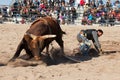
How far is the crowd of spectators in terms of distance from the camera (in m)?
20.9

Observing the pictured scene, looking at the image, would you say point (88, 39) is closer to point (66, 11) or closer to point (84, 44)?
point (84, 44)

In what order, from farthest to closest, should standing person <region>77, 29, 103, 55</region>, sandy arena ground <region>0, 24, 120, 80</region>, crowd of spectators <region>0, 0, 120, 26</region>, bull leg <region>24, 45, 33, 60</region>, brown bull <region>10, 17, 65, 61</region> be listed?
crowd of spectators <region>0, 0, 120, 26</region>, standing person <region>77, 29, 103, 55</region>, bull leg <region>24, 45, 33, 60</region>, brown bull <region>10, 17, 65, 61</region>, sandy arena ground <region>0, 24, 120, 80</region>

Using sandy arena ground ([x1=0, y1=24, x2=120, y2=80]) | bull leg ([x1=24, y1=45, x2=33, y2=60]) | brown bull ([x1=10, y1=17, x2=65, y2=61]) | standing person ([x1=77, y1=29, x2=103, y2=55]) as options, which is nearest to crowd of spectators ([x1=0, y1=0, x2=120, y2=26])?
sandy arena ground ([x1=0, y1=24, x2=120, y2=80])

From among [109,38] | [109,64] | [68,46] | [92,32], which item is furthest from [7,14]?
[109,64]

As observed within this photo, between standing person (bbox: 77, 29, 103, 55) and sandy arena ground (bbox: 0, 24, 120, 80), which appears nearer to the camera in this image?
sandy arena ground (bbox: 0, 24, 120, 80)

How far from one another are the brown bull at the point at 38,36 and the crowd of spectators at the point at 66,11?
1087 cm

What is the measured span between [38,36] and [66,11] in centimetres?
1289

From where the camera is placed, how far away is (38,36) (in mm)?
9016

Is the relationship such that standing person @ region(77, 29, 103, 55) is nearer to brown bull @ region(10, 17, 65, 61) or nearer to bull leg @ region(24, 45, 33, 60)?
brown bull @ region(10, 17, 65, 61)

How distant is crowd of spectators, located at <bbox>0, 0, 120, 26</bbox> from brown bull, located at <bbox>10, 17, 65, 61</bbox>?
1087 cm

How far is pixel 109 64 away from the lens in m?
9.00

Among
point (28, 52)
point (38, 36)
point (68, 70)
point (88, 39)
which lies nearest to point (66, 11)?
point (88, 39)

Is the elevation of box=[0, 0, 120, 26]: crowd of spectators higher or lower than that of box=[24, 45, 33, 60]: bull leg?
lower

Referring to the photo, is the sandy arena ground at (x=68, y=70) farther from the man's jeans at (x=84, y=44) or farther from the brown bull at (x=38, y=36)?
the man's jeans at (x=84, y=44)
